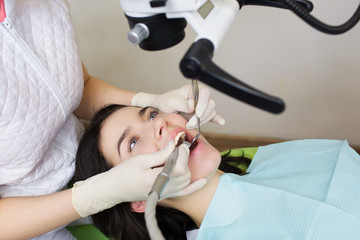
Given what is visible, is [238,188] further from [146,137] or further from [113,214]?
[113,214]

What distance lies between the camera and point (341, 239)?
1.04 metres

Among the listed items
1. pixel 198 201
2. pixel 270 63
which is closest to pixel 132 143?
pixel 198 201

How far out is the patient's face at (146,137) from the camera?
1074mm

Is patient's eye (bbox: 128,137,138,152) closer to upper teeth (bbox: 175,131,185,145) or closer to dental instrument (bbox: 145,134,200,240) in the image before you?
upper teeth (bbox: 175,131,185,145)

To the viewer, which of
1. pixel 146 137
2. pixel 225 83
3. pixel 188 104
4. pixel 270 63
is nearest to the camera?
pixel 225 83

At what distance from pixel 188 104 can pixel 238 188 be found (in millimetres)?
326

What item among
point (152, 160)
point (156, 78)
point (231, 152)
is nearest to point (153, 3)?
point (152, 160)

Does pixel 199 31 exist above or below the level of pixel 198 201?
above

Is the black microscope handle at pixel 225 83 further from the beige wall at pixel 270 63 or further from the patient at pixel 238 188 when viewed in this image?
the beige wall at pixel 270 63

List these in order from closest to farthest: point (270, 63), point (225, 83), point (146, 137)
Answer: point (225, 83)
point (146, 137)
point (270, 63)

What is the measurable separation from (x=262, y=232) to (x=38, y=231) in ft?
2.19

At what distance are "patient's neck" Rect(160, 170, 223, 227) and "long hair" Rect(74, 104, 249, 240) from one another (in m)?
0.17

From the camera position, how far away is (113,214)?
4.16ft

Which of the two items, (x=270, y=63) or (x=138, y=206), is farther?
(x=270, y=63)
